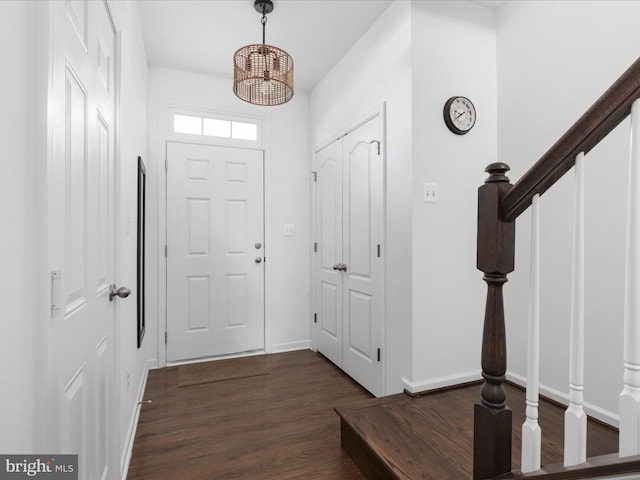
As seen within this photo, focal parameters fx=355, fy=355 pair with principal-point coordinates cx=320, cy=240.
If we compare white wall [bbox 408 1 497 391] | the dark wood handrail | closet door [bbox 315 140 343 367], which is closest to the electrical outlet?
white wall [bbox 408 1 497 391]

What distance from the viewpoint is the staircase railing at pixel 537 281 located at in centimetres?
72

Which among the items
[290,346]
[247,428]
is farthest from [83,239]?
[290,346]

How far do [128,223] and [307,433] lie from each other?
1624 mm

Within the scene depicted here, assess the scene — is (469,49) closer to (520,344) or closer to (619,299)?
(619,299)

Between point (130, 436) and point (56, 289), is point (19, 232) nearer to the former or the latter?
point (56, 289)

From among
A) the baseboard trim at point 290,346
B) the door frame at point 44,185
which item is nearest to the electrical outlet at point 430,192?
the door frame at point 44,185

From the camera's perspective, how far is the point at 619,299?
6.09 ft

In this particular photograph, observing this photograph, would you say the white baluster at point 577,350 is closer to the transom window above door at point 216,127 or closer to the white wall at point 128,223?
the white wall at point 128,223

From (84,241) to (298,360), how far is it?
2585 millimetres

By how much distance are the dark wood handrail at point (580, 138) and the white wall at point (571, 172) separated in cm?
133

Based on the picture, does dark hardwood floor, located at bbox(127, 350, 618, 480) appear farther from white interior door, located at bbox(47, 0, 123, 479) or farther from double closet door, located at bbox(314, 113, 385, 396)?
white interior door, located at bbox(47, 0, 123, 479)

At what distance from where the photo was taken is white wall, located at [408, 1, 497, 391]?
2275mm

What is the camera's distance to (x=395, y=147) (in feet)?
7.91

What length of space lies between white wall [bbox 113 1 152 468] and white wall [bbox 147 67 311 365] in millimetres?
822
